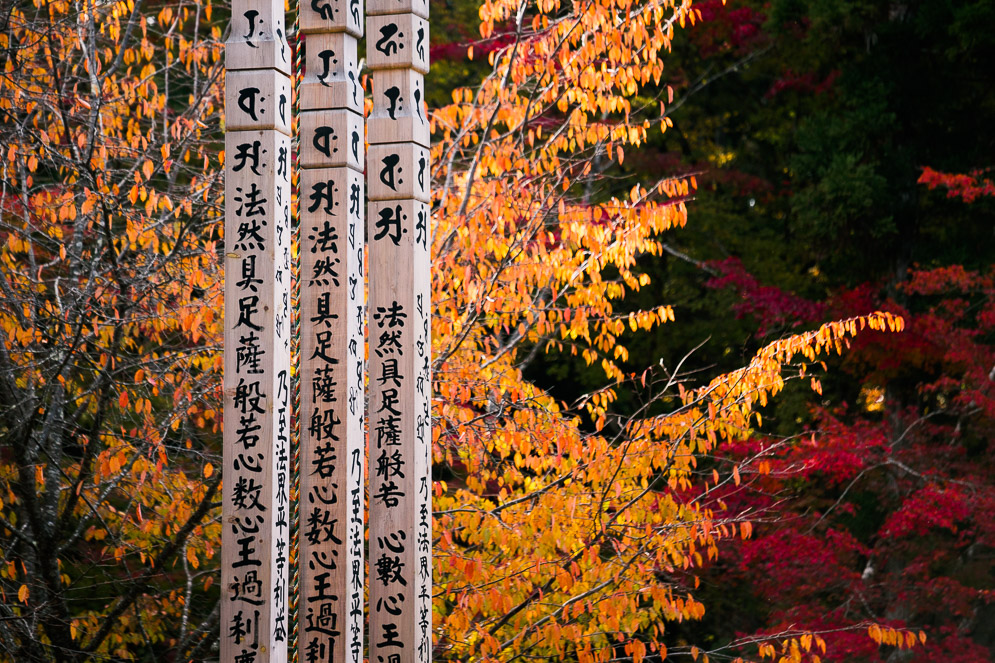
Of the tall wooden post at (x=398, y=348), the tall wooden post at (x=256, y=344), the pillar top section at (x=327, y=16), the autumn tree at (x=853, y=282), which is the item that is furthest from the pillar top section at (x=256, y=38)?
the autumn tree at (x=853, y=282)

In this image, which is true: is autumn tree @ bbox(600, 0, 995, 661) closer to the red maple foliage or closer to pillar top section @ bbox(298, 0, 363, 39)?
the red maple foliage

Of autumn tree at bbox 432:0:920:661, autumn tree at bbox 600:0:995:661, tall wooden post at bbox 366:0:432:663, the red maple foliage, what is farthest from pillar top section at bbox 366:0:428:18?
autumn tree at bbox 600:0:995:661

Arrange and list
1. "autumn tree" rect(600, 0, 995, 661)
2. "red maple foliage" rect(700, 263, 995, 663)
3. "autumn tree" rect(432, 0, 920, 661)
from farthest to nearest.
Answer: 1. "autumn tree" rect(600, 0, 995, 661)
2. "red maple foliage" rect(700, 263, 995, 663)
3. "autumn tree" rect(432, 0, 920, 661)

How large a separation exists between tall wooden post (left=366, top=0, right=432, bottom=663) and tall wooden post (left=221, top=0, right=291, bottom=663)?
0.36 metres

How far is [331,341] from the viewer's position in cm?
344

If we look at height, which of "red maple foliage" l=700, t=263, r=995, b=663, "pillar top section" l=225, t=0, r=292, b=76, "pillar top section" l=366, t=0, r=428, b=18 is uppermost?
"pillar top section" l=366, t=0, r=428, b=18

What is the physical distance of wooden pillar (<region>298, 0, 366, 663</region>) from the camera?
11.1 ft

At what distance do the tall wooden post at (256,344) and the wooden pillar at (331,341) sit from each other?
16cm

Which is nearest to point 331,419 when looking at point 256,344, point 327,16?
point 256,344

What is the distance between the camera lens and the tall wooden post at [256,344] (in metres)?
3.18

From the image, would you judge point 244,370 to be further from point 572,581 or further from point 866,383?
point 866,383

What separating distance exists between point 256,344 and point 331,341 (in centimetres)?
31

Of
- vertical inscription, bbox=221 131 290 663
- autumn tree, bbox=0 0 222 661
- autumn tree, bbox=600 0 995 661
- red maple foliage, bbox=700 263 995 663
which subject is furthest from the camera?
Answer: autumn tree, bbox=600 0 995 661

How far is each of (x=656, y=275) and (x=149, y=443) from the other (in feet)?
32.2
